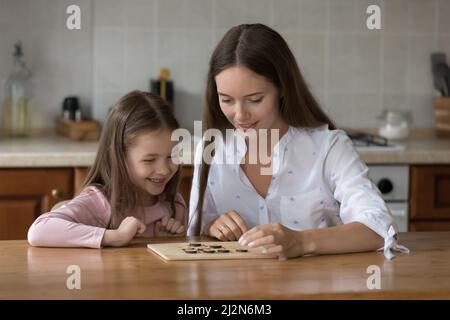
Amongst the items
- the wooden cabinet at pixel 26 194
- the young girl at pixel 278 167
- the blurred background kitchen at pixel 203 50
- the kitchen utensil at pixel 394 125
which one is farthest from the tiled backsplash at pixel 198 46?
the young girl at pixel 278 167

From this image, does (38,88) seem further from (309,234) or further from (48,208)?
(309,234)

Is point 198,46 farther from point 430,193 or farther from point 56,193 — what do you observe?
point 430,193

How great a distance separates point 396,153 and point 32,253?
1.75 metres

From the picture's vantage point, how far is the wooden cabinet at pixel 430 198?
339cm

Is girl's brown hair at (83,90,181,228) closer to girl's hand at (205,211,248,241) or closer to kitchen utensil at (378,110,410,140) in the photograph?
girl's hand at (205,211,248,241)

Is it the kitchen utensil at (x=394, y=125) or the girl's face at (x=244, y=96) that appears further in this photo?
the kitchen utensil at (x=394, y=125)

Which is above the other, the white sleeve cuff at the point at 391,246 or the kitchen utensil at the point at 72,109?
the kitchen utensil at the point at 72,109

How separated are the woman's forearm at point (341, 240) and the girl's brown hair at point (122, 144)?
52 cm

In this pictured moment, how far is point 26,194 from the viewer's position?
3.27 metres

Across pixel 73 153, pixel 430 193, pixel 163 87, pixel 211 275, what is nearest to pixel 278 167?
pixel 211 275

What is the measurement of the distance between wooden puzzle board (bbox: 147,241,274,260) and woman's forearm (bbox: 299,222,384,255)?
10 cm

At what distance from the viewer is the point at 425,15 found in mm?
3936

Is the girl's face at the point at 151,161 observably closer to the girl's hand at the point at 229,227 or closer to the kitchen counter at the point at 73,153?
the girl's hand at the point at 229,227

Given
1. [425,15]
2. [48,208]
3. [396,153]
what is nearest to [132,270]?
[48,208]
